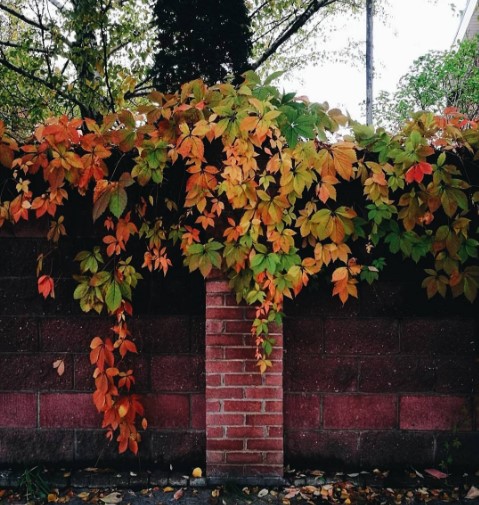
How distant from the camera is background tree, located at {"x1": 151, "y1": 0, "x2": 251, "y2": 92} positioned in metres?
7.20

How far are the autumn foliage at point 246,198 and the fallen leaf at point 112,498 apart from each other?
25 centimetres

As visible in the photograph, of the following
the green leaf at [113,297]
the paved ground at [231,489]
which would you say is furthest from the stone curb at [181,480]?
the green leaf at [113,297]

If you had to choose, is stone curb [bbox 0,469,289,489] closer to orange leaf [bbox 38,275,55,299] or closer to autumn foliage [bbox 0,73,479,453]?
autumn foliage [bbox 0,73,479,453]

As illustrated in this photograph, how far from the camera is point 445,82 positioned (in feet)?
41.8

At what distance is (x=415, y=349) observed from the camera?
10.2 ft

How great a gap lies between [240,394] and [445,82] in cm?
1198

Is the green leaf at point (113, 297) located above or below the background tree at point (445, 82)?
below

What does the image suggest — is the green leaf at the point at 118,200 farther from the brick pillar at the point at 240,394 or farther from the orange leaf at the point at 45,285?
the brick pillar at the point at 240,394

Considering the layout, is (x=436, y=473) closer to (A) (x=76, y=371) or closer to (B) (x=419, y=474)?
(B) (x=419, y=474)

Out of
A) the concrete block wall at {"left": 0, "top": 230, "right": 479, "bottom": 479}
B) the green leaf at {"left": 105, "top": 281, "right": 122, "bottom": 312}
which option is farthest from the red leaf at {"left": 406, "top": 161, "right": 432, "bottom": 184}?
the green leaf at {"left": 105, "top": 281, "right": 122, "bottom": 312}

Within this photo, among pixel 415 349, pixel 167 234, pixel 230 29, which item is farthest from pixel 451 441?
pixel 230 29

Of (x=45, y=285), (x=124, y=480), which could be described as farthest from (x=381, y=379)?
(x=45, y=285)

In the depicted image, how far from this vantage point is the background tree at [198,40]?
720 cm

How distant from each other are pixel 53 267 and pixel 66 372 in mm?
624
